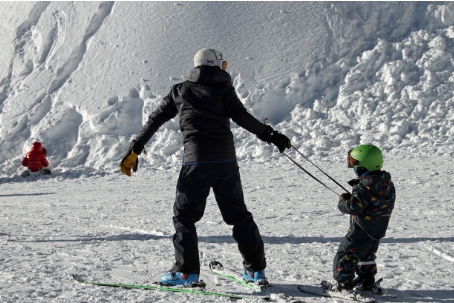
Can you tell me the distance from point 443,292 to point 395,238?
183 centimetres

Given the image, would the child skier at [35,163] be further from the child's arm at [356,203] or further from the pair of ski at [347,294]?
the child's arm at [356,203]

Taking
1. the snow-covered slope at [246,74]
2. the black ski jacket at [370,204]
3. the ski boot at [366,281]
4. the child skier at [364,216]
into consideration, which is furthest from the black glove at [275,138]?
the snow-covered slope at [246,74]

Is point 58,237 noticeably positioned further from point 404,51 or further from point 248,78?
point 404,51

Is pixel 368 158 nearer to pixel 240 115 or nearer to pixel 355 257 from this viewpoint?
pixel 355 257

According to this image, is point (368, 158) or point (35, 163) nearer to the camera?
point (368, 158)

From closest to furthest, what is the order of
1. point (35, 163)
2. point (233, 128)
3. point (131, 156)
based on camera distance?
point (131, 156)
point (35, 163)
point (233, 128)

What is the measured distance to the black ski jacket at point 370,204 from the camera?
11.9 feet

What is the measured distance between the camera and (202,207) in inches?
157

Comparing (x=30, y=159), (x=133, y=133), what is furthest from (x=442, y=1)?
(x=30, y=159)

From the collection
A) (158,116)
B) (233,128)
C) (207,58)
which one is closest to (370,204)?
(207,58)

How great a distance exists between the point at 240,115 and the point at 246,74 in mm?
11816

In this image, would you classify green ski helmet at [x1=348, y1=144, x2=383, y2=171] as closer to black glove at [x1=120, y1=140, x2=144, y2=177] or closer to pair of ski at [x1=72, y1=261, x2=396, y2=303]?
pair of ski at [x1=72, y1=261, x2=396, y2=303]

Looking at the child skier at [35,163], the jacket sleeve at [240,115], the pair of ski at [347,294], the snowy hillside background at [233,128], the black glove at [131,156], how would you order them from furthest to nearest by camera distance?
the child skier at [35,163]
the snowy hillside background at [233,128]
the black glove at [131,156]
the jacket sleeve at [240,115]
the pair of ski at [347,294]

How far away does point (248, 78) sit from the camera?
50.7 ft
